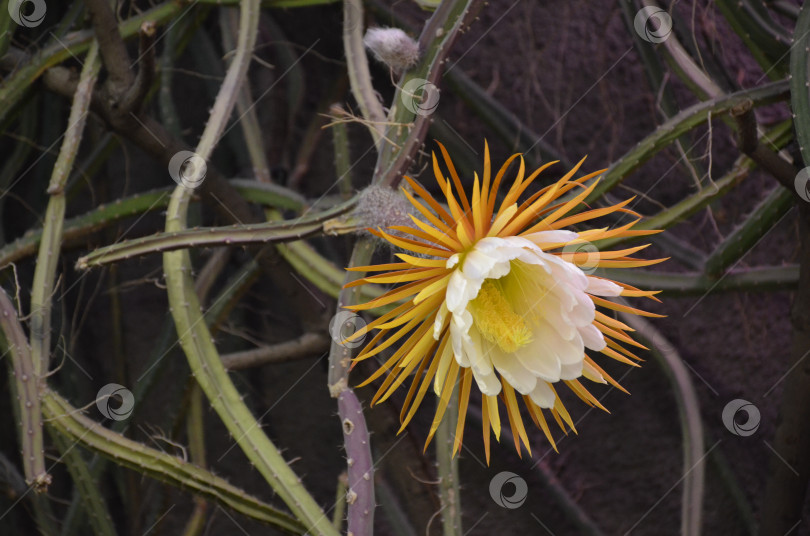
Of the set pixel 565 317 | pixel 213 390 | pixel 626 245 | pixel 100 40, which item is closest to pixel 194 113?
pixel 100 40

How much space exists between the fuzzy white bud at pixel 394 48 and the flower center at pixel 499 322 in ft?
0.79

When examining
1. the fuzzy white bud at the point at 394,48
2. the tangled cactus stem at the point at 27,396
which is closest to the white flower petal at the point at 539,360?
the fuzzy white bud at the point at 394,48

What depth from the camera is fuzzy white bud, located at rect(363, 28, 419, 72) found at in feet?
1.98

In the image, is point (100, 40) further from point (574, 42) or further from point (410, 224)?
point (574, 42)

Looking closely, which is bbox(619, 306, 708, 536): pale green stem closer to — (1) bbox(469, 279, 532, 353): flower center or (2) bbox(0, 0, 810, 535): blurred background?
(2) bbox(0, 0, 810, 535): blurred background

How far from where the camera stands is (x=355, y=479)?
562mm

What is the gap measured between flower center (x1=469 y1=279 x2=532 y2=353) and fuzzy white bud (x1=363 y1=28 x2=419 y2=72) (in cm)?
24

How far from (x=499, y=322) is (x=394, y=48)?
10.8 inches

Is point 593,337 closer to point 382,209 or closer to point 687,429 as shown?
point 382,209

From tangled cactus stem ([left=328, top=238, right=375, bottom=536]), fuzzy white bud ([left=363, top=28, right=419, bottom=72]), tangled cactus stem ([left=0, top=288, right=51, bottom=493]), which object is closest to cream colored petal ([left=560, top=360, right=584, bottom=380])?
tangled cactus stem ([left=328, top=238, right=375, bottom=536])

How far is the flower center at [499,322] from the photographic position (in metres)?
0.50

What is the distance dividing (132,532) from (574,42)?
99cm

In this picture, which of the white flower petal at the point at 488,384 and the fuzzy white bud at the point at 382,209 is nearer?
the white flower petal at the point at 488,384

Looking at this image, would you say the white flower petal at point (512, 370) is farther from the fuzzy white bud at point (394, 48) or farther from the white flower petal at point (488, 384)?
the fuzzy white bud at point (394, 48)
